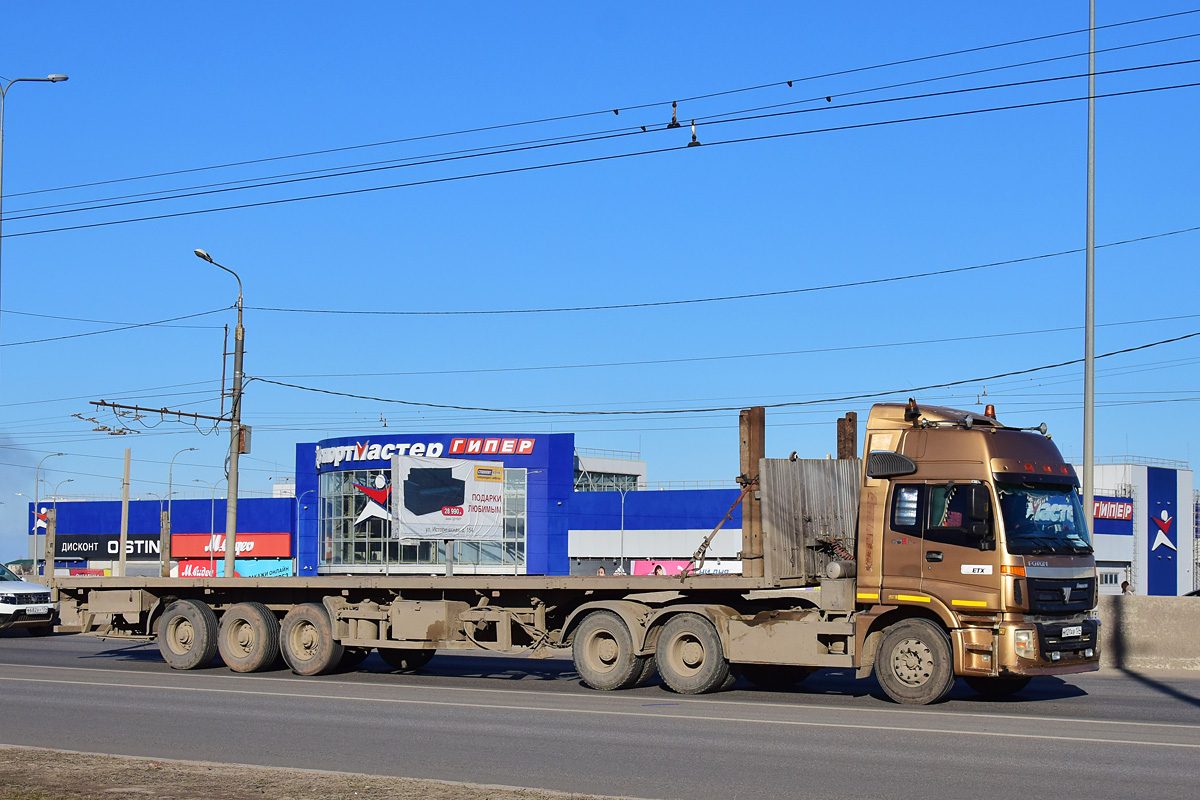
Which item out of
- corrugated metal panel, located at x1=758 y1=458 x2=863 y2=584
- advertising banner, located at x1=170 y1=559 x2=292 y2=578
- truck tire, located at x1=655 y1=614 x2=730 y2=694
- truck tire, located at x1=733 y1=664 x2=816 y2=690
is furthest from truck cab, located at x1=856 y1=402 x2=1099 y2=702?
advertising banner, located at x1=170 y1=559 x2=292 y2=578

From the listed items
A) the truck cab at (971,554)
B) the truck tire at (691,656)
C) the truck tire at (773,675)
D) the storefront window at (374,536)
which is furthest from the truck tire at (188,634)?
the storefront window at (374,536)

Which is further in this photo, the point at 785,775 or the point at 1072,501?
the point at 1072,501

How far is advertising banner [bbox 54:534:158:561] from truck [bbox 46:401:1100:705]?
8040cm

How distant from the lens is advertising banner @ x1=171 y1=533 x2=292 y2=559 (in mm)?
85125

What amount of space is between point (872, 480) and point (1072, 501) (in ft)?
7.35

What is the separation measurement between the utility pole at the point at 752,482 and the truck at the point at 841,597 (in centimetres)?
4

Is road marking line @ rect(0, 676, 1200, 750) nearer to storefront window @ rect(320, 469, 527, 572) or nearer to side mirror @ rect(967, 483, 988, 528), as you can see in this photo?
side mirror @ rect(967, 483, 988, 528)

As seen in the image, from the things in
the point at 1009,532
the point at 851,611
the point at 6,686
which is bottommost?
the point at 6,686

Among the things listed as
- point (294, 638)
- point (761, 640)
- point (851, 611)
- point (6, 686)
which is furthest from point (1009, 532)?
point (6, 686)

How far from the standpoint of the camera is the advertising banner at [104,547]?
94.2 meters

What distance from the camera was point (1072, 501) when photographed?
14781 mm

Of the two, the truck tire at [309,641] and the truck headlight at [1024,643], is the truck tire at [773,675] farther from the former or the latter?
the truck tire at [309,641]

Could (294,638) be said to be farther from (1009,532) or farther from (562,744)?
(1009,532)

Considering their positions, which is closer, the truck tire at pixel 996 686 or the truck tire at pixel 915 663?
the truck tire at pixel 915 663
